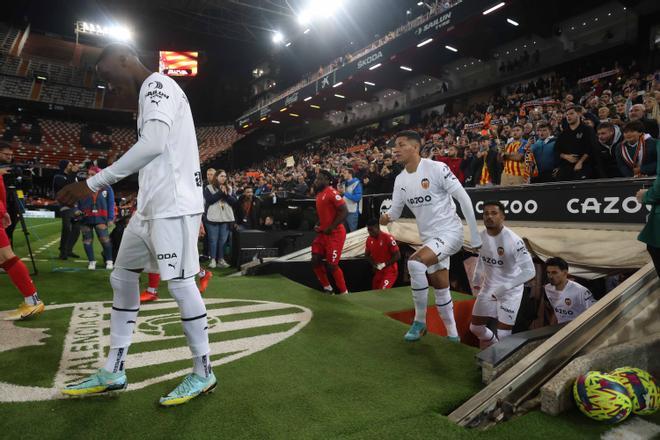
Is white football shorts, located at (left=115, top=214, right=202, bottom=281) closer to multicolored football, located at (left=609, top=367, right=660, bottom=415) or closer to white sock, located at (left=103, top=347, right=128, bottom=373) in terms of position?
white sock, located at (left=103, top=347, right=128, bottom=373)

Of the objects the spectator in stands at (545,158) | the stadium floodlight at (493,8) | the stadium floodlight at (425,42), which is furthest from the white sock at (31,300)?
the stadium floodlight at (425,42)

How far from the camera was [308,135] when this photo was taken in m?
34.0

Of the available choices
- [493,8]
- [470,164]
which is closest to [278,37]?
[493,8]

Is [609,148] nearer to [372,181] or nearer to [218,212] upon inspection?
[372,181]

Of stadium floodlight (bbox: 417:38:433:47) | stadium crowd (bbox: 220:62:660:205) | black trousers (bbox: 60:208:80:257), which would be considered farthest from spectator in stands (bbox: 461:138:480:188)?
stadium floodlight (bbox: 417:38:433:47)

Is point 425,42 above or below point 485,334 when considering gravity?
above

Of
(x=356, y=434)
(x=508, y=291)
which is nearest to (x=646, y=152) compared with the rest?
(x=508, y=291)

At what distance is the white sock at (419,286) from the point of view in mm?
3588

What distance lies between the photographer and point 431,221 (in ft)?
12.4

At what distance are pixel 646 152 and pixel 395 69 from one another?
19.8m

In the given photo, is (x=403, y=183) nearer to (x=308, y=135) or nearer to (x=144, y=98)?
(x=144, y=98)

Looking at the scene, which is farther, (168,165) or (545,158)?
(545,158)

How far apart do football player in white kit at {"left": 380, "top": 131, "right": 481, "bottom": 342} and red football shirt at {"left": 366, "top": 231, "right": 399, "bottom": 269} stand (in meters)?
2.91

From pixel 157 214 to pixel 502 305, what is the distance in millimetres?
3990
